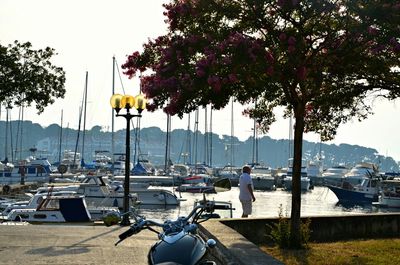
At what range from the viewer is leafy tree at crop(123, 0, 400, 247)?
11945 mm

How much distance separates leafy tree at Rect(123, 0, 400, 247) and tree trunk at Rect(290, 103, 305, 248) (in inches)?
0.8

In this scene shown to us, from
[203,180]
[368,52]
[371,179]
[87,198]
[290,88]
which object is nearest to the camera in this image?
A: [368,52]

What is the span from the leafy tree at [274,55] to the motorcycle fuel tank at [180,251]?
4.87m

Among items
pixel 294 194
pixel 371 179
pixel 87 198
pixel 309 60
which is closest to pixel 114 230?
pixel 294 194

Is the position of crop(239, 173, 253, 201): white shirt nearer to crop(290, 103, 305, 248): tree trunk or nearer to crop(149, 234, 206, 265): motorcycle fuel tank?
crop(290, 103, 305, 248): tree trunk

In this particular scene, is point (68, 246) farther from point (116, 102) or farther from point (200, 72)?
point (116, 102)

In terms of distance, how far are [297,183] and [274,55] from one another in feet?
10.3

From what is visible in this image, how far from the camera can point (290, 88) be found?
14195mm

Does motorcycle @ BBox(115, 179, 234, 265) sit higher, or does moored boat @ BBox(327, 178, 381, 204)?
motorcycle @ BBox(115, 179, 234, 265)

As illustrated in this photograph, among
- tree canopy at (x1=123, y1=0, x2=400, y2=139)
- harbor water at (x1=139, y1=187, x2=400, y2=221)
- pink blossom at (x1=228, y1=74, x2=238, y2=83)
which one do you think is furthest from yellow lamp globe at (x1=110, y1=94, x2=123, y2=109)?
harbor water at (x1=139, y1=187, x2=400, y2=221)

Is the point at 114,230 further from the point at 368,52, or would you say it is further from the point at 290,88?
A: the point at 368,52

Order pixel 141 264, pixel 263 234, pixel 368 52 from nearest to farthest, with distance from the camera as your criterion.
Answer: pixel 141 264 → pixel 368 52 → pixel 263 234

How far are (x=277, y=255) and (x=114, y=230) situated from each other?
524cm

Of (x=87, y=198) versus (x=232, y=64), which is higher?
(x=232, y=64)
